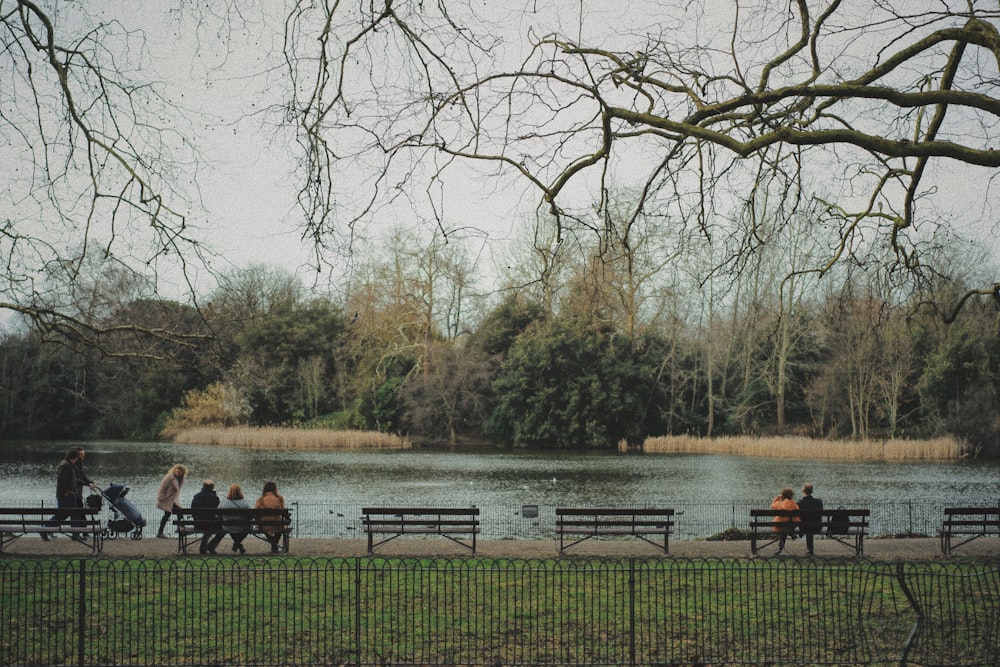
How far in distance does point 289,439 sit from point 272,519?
30.2 metres

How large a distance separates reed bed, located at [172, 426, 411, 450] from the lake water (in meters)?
1.64

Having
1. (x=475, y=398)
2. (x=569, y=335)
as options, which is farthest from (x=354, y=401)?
(x=569, y=335)

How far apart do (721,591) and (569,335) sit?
3910 centimetres

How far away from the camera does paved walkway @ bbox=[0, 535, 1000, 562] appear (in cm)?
1395

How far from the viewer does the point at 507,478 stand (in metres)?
31.2

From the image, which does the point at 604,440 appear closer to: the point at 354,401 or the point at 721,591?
the point at 354,401

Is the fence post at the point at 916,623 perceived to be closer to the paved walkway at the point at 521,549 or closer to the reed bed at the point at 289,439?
the paved walkway at the point at 521,549

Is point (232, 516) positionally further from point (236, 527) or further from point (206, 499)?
point (206, 499)

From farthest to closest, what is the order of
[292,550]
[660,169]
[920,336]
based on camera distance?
1. [920,336]
2. [292,550]
3. [660,169]

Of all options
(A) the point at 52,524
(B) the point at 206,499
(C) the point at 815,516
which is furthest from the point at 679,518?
(A) the point at 52,524

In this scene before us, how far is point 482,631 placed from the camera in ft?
29.2

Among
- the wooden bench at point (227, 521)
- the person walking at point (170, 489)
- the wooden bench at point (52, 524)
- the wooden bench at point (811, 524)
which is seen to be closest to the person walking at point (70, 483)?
the wooden bench at point (52, 524)

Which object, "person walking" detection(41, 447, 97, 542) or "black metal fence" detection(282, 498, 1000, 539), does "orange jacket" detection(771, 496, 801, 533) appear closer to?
"black metal fence" detection(282, 498, 1000, 539)

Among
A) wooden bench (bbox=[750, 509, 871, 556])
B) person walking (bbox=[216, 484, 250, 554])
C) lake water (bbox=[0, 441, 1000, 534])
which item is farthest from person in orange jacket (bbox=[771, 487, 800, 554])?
person walking (bbox=[216, 484, 250, 554])
